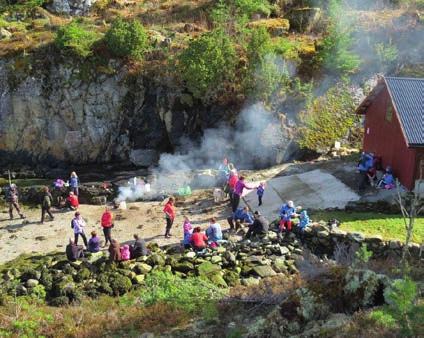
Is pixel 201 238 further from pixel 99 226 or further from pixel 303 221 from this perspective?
pixel 99 226

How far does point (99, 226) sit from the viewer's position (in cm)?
2155

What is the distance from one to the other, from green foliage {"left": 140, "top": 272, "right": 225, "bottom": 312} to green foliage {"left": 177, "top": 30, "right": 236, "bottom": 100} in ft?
55.6

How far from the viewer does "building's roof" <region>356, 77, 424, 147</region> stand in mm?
19797

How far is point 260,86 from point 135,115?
7.77 metres

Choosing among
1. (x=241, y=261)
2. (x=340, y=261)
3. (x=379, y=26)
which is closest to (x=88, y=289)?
(x=241, y=261)

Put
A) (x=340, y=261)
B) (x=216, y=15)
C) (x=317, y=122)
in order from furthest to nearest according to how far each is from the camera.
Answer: (x=216, y=15), (x=317, y=122), (x=340, y=261)

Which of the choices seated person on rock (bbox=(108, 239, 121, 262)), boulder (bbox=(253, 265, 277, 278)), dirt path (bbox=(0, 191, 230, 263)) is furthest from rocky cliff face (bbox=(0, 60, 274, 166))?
boulder (bbox=(253, 265, 277, 278))

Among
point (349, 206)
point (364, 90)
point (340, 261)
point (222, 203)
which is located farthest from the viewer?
point (364, 90)

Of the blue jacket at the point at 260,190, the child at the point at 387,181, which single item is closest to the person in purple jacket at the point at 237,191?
the blue jacket at the point at 260,190

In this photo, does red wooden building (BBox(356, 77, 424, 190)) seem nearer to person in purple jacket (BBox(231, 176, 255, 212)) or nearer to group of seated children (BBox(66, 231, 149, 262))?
person in purple jacket (BBox(231, 176, 255, 212))

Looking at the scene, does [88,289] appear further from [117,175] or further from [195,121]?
[195,121]

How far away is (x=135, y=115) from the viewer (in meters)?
31.3

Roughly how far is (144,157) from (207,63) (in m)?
6.75

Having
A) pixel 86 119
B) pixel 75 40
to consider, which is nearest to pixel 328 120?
pixel 86 119
